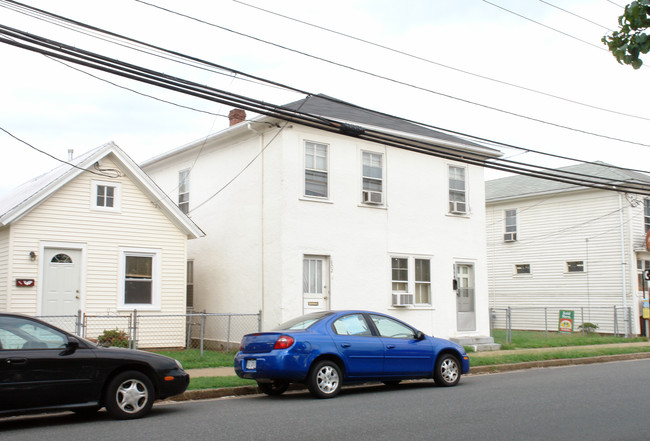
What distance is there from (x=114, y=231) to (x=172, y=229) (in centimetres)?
163

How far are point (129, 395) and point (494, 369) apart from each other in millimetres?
9376

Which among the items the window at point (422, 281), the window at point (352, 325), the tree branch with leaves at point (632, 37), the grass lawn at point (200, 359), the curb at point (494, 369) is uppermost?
the tree branch with leaves at point (632, 37)

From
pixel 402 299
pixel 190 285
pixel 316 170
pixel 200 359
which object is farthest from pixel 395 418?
pixel 190 285

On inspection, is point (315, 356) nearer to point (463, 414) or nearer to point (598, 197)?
point (463, 414)

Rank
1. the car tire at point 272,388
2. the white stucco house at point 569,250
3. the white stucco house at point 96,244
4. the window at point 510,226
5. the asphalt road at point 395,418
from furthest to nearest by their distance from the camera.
A: the window at point 510,226, the white stucco house at point 569,250, the white stucco house at point 96,244, the car tire at point 272,388, the asphalt road at point 395,418

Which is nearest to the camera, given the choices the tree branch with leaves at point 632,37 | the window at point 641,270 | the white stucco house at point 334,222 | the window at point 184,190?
the tree branch with leaves at point 632,37

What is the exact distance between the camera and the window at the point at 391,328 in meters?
11.9

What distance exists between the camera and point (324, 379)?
10805mm

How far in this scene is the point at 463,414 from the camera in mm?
9078

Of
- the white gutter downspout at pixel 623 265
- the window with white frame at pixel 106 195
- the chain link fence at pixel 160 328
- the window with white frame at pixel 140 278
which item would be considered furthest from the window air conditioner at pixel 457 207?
the white gutter downspout at pixel 623 265

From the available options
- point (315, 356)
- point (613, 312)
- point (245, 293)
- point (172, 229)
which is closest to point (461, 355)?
point (315, 356)

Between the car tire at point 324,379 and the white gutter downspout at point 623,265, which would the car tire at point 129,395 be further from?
the white gutter downspout at point 623,265

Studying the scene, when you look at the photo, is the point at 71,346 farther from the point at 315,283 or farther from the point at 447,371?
the point at 315,283

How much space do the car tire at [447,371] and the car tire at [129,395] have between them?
5375 mm
